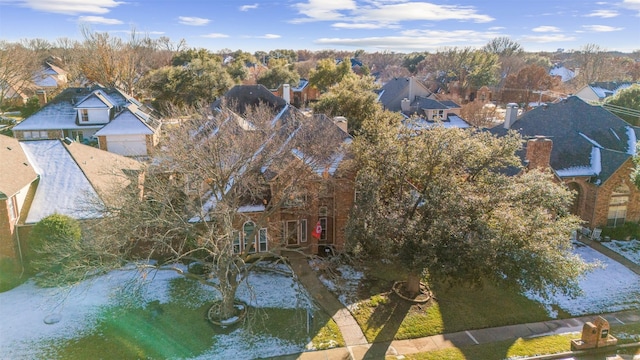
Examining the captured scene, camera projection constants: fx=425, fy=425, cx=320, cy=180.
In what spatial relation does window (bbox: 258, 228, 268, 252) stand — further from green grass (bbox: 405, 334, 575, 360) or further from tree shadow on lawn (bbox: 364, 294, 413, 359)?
green grass (bbox: 405, 334, 575, 360)

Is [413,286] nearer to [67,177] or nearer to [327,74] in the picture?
[67,177]

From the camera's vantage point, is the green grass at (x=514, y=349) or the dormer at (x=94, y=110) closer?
the green grass at (x=514, y=349)

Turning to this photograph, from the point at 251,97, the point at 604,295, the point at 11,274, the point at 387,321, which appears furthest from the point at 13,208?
the point at 604,295

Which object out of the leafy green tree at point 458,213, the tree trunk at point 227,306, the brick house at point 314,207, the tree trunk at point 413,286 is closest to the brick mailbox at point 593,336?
the leafy green tree at point 458,213

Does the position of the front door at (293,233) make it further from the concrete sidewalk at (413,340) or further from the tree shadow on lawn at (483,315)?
the tree shadow on lawn at (483,315)

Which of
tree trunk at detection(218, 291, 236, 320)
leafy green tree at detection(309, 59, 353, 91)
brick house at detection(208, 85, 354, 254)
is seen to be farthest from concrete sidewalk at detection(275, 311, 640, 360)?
leafy green tree at detection(309, 59, 353, 91)

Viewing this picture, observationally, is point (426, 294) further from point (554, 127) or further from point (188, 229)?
point (554, 127)
